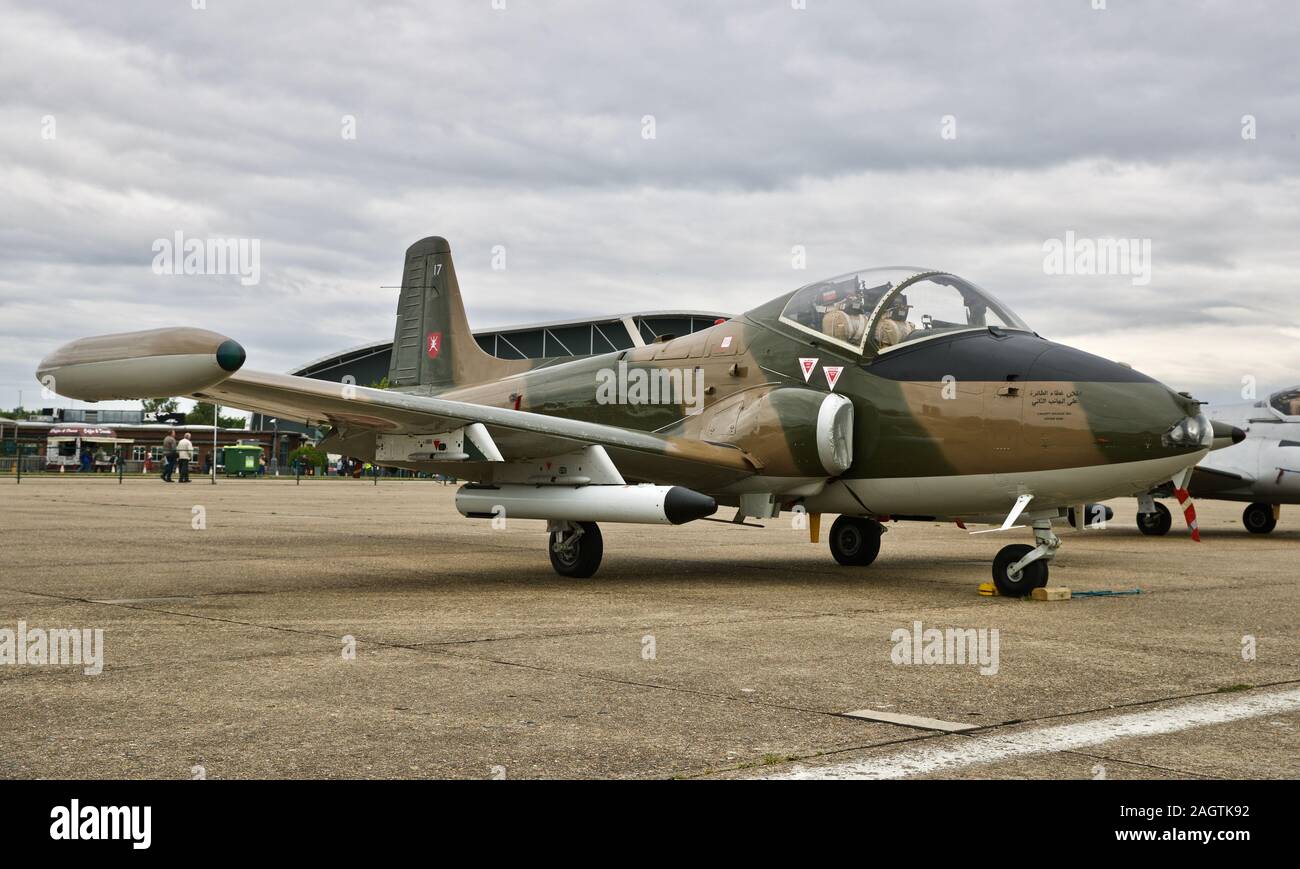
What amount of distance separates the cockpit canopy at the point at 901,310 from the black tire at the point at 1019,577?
6.68 feet

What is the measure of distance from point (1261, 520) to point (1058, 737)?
19.0m

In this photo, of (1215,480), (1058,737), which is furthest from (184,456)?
(1058,737)

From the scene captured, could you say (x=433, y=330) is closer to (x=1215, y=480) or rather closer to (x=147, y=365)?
(x=147, y=365)

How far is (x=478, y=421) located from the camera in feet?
31.5

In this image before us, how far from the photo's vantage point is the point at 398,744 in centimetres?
398

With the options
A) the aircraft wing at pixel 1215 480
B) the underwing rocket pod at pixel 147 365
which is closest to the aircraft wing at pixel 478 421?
the underwing rocket pod at pixel 147 365

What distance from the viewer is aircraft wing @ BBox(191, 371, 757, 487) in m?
9.16

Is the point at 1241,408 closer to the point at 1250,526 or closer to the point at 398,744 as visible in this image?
the point at 1250,526

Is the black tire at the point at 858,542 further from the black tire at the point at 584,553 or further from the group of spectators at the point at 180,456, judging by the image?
the group of spectators at the point at 180,456

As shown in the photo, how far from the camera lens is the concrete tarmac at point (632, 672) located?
3.87 meters

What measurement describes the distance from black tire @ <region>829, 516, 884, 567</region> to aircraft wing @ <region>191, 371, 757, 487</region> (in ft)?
7.69

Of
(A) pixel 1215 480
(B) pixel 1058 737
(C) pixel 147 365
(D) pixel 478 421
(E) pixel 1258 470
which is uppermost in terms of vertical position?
(C) pixel 147 365
